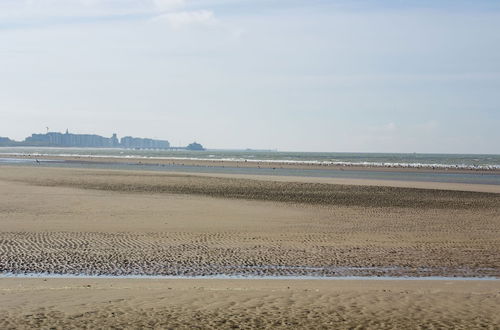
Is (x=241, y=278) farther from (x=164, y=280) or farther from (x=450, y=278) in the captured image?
(x=450, y=278)

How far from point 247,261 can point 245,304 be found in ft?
14.3

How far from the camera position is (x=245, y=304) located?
395 inches

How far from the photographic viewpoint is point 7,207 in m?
24.6

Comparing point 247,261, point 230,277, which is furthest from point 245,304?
point 247,261

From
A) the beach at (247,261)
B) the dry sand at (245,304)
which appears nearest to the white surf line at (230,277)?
the beach at (247,261)

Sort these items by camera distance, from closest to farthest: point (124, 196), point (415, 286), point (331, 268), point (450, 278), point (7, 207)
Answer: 1. point (415, 286)
2. point (450, 278)
3. point (331, 268)
4. point (7, 207)
5. point (124, 196)

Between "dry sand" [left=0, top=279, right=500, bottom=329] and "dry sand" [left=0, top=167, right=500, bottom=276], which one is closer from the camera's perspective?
"dry sand" [left=0, top=279, right=500, bottom=329]

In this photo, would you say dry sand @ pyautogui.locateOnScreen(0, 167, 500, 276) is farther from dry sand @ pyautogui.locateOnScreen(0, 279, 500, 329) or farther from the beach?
dry sand @ pyautogui.locateOnScreen(0, 279, 500, 329)

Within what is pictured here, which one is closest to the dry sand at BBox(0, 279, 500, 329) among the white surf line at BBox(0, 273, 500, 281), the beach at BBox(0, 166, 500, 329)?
the beach at BBox(0, 166, 500, 329)

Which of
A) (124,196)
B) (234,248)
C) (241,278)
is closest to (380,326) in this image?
(241,278)

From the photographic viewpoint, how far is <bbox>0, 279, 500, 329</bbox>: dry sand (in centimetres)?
902

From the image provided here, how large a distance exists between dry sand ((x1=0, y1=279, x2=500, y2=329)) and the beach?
32 millimetres

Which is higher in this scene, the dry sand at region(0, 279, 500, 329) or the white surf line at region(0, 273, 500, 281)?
the dry sand at region(0, 279, 500, 329)

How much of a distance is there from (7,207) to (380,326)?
65.2ft
